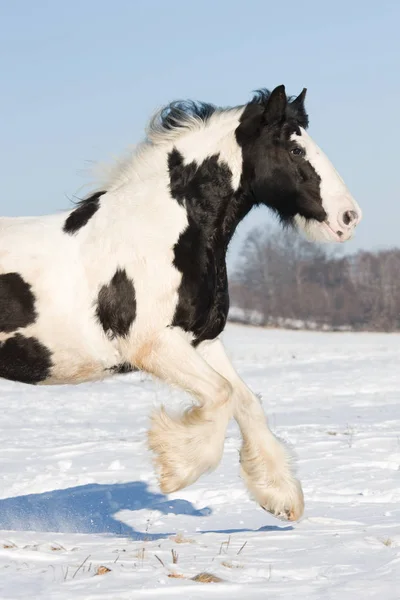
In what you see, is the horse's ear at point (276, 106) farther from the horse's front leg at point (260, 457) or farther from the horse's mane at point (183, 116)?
the horse's front leg at point (260, 457)

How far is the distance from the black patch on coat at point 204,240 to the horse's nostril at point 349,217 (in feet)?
2.18

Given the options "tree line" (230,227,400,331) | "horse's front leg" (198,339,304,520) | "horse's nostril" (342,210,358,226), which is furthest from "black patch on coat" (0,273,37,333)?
"tree line" (230,227,400,331)

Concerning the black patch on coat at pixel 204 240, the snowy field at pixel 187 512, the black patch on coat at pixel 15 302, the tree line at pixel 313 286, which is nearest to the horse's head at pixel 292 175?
the black patch on coat at pixel 204 240

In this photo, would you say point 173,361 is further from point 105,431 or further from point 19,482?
point 105,431

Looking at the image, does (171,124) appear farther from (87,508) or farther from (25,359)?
(87,508)

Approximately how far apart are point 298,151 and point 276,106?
1.03 ft

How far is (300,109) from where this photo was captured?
5570 millimetres

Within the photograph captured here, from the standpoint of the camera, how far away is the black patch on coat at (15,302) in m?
5.23

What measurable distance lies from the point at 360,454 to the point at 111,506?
279 cm

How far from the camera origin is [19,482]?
7.96m

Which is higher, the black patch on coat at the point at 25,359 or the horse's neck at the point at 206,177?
the horse's neck at the point at 206,177

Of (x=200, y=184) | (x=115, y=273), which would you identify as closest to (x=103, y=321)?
(x=115, y=273)

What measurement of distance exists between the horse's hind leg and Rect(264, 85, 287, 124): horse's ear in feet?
4.89

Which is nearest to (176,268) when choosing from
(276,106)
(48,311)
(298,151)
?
(48,311)
